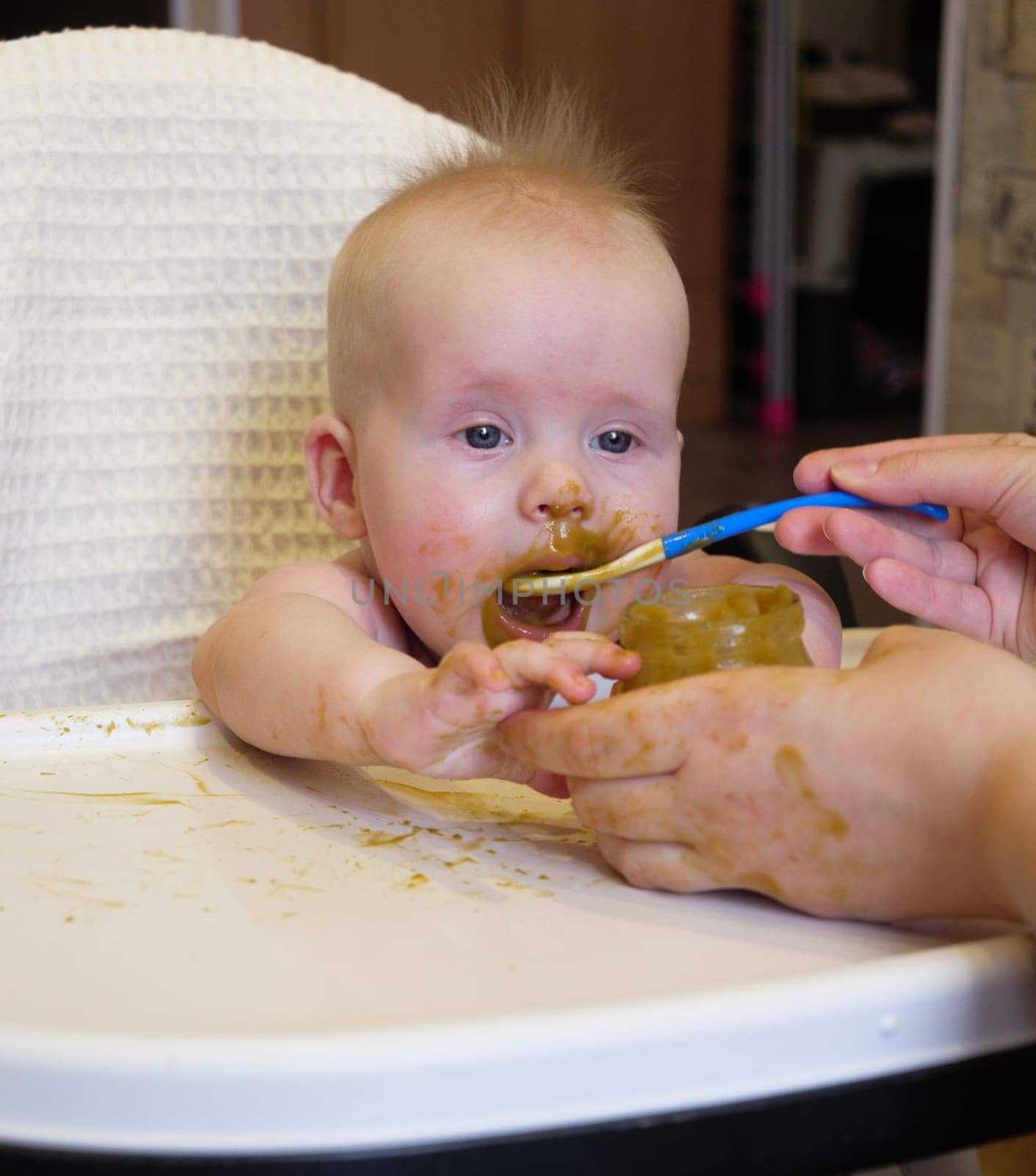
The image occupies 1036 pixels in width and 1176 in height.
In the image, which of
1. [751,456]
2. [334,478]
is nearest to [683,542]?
[334,478]

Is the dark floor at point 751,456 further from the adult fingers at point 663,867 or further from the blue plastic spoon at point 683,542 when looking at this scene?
the adult fingers at point 663,867

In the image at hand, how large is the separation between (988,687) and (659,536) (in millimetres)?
363

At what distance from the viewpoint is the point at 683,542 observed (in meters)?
0.81

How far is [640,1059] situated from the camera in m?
0.49

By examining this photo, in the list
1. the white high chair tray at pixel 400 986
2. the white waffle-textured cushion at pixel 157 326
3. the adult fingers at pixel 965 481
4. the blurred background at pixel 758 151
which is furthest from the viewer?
the blurred background at pixel 758 151

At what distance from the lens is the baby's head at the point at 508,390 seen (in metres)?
0.86

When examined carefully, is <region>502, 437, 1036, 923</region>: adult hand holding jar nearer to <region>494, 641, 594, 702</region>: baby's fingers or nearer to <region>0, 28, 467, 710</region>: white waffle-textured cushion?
<region>494, 641, 594, 702</region>: baby's fingers

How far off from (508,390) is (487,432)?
0.03 m

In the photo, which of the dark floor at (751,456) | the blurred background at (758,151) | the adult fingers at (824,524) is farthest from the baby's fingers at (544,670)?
the blurred background at (758,151)

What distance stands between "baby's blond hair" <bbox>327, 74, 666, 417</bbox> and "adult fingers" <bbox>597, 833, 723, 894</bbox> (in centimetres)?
41

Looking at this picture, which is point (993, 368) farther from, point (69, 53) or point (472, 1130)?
point (472, 1130)

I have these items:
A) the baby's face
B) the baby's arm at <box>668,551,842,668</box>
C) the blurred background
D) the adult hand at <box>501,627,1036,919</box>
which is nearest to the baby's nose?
the baby's face

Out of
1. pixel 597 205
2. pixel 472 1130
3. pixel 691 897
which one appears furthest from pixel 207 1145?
pixel 597 205

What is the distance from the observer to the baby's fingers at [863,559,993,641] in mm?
834
